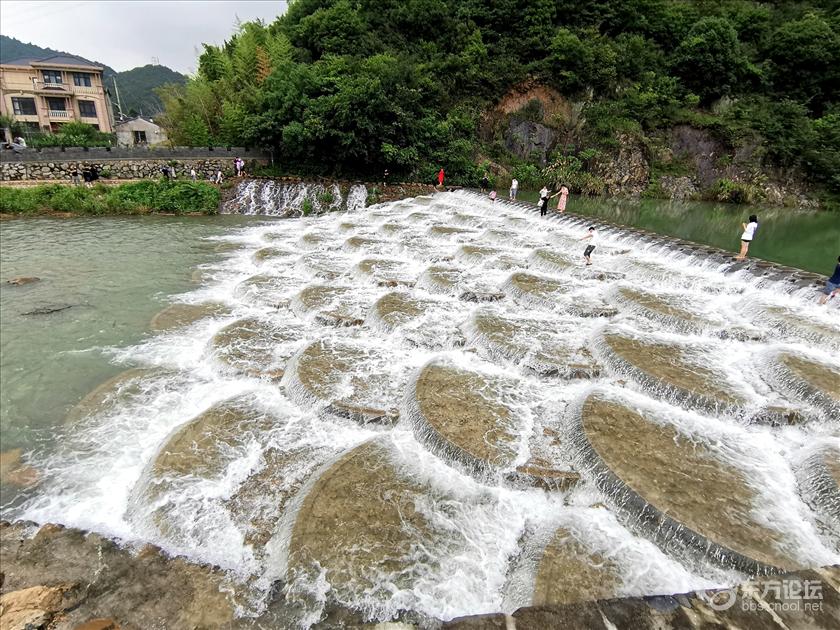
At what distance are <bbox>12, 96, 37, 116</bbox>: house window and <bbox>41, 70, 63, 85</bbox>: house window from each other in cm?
211

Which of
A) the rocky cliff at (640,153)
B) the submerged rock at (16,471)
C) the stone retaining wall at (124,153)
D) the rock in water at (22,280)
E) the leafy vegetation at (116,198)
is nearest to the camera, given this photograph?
the submerged rock at (16,471)

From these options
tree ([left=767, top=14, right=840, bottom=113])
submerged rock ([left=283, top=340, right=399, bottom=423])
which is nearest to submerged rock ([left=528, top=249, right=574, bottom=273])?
submerged rock ([left=283, top=340, right=399, bottom=423])

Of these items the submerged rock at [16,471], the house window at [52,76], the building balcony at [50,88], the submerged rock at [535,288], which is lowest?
the submerged rock at [16,471]

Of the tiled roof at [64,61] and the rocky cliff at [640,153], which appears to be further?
the tiled roof at [64,61]

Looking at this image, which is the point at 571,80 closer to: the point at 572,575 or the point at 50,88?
the point at 572,575

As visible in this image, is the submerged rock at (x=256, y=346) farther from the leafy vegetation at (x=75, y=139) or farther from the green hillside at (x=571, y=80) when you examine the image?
Result: the leafy vegetation at (x=75, y=139)

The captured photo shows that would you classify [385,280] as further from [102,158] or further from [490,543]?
[102,158]

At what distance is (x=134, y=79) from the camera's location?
80500 mm

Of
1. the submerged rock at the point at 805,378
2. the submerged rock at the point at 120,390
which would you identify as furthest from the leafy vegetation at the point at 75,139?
the submerged rock at the point at 805,378

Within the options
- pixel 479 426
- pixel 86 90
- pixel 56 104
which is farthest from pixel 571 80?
pixel 56 104

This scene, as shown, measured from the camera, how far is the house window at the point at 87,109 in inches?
1490

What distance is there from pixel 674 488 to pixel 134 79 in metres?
105

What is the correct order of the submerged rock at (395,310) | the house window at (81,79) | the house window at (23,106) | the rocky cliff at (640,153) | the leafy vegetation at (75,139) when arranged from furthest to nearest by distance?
the house window at (81,79) → the house window at (23,106) → the rocky cliff at (640,153) → the leafy vegetation at (75,139) → the submerged rock at (395,310)

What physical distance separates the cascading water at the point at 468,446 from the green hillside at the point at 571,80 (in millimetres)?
19072
